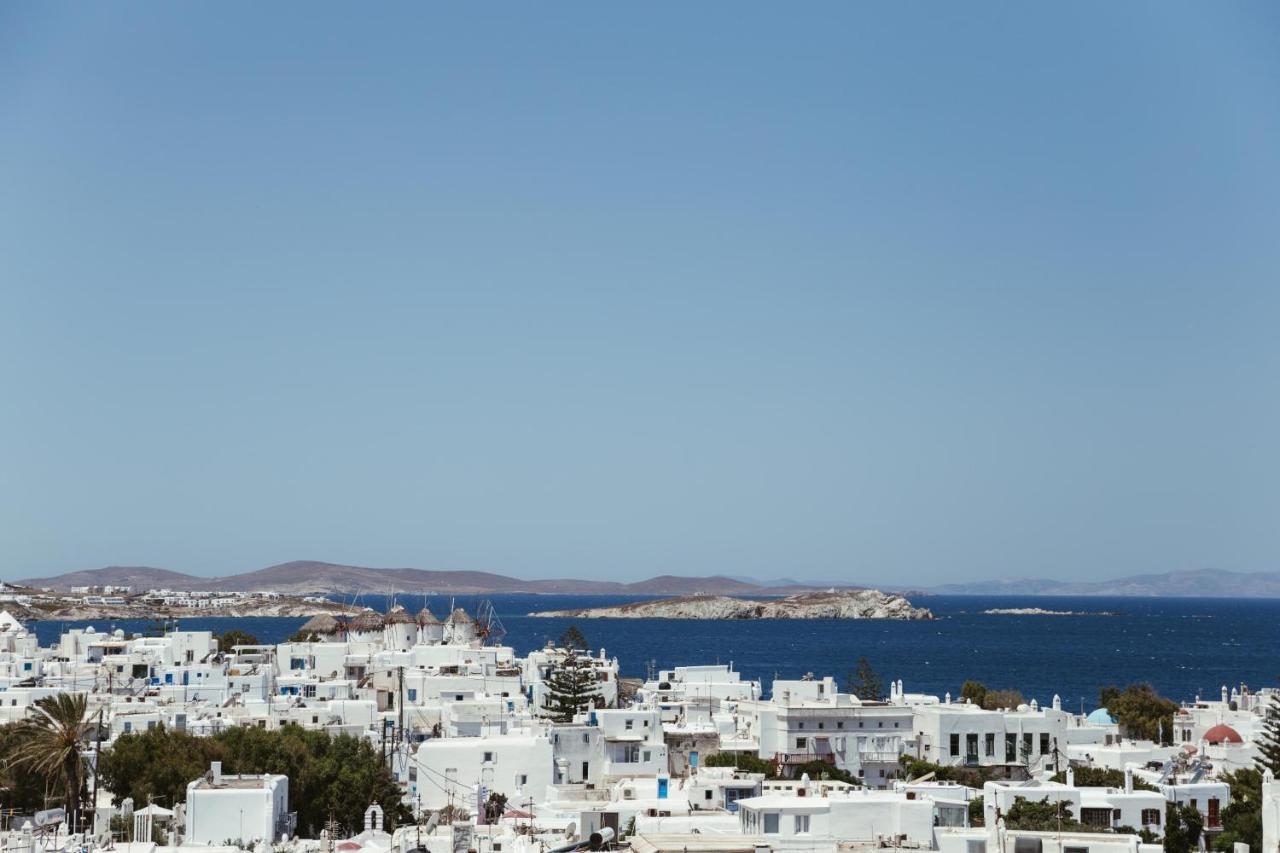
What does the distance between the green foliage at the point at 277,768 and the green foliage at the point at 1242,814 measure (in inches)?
679

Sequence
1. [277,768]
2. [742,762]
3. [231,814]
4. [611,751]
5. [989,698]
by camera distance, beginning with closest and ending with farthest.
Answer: [231,814] < [277,768] < [742,762] < [611,751] < [989,698]

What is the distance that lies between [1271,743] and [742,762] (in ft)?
50.8

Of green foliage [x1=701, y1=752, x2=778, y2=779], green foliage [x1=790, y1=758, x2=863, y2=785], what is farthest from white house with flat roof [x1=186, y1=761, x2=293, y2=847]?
green foliage [x1=790, y1=758, x2=863, y2=785]

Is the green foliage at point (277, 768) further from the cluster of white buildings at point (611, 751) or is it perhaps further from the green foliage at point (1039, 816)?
the green foliage at point (1039, 816)

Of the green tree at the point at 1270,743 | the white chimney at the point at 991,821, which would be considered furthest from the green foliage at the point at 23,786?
the green tree at the point at 1270,743

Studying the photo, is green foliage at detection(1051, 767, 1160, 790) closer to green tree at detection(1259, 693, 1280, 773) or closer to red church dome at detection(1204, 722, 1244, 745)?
green tree at detection(1259, 693, 1280, 773)

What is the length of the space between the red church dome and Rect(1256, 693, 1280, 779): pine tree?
2.64 feet

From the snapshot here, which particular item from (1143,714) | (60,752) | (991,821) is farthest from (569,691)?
(991,821)

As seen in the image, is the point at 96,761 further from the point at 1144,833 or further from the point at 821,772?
the point at 1144,833

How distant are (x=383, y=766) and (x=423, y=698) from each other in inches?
644

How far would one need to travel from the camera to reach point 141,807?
36.0 metres

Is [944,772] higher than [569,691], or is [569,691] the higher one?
[569,691]

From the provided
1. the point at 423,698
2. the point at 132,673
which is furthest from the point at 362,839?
the point at 132,673

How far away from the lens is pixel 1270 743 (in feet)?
159
